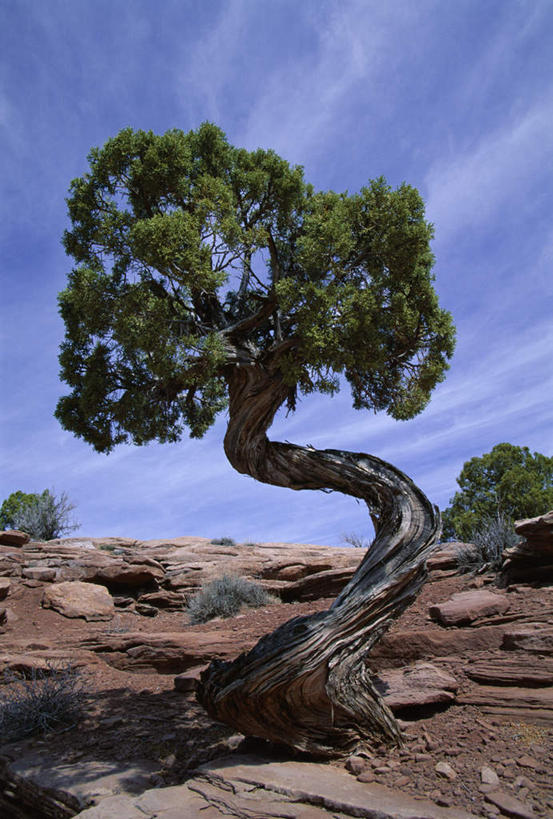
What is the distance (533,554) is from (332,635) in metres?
5.69

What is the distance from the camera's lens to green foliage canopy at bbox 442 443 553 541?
76.2 ft

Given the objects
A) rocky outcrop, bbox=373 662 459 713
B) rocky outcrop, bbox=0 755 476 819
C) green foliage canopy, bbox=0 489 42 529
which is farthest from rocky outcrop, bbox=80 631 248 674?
green foliage canopy, bbox=0 489 42 529

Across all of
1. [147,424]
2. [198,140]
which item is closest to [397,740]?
[147,424]

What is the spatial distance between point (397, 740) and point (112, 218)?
27.1ft

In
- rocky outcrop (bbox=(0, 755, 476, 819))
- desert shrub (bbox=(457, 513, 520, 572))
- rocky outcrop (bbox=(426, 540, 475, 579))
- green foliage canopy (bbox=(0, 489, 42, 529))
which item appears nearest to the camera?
rocky outcrop (bbox=(0, 755, 476, 819))

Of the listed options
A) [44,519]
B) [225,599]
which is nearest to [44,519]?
[44,519]

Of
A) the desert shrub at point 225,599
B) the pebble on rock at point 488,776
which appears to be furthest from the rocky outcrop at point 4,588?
the pebble on rock at point 488,776

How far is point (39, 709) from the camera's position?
23.8 feet

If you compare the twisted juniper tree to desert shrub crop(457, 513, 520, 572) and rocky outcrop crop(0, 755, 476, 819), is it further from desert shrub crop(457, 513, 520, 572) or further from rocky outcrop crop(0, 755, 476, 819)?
desert shrub crop(457, 513, 520, 572)

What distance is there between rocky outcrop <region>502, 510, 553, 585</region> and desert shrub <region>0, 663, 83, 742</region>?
7.84 metres

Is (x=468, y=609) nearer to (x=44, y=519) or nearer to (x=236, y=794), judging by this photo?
(x=236, y=794)

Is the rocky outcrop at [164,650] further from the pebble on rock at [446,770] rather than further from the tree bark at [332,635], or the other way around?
the pebble on rock at [446,770]

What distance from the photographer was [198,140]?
29.2 ft

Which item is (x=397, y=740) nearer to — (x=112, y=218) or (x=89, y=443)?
(x=89, y=443)
